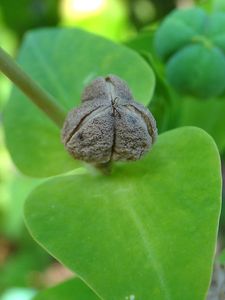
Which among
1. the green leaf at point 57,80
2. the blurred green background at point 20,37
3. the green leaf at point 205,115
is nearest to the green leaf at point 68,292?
the green leaf at point 57,80

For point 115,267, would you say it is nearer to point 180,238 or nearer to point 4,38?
point 180,238

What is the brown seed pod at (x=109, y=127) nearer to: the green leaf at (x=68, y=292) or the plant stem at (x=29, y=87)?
the plant stem at (x=29, y=87)

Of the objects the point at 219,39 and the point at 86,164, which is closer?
the point at 86,164

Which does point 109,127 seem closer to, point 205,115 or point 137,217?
point 137,217

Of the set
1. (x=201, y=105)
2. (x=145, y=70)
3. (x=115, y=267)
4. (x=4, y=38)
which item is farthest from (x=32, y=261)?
(x=115, y=267)

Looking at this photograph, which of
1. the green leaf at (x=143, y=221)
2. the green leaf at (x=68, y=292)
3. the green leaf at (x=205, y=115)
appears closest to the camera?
the green leaf at (x=143, y=221)

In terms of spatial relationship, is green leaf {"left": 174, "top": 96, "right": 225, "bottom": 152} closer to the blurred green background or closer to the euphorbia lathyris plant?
the euphorbia lathyris plant

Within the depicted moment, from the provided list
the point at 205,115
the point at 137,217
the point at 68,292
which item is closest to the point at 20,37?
the point at 205,115
